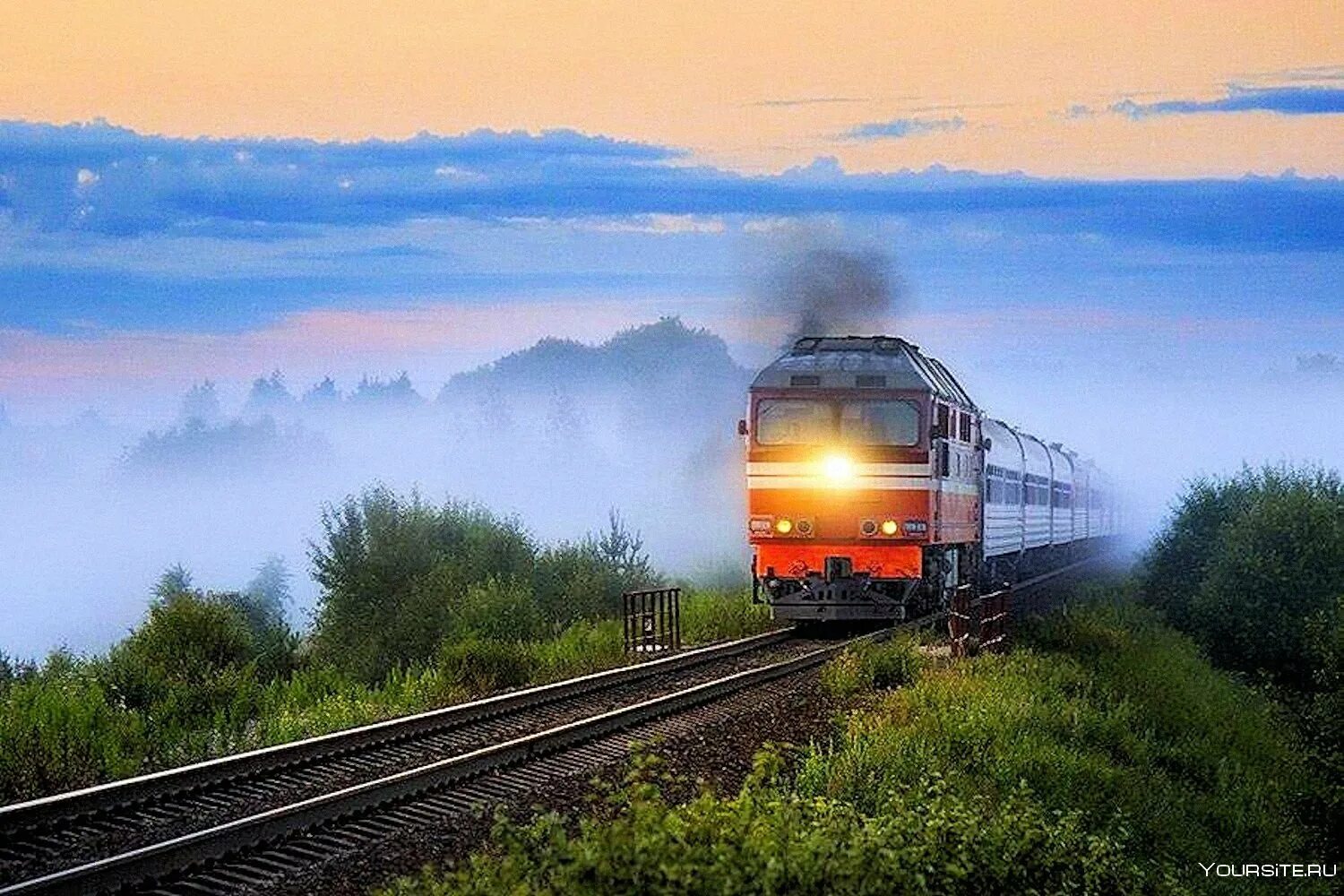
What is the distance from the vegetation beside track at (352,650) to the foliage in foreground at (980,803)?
4691 mm

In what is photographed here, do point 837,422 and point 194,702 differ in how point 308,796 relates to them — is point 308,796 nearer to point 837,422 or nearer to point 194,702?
point 194,702

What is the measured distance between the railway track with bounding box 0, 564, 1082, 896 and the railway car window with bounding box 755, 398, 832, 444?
330 inches

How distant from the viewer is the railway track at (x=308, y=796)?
994cm

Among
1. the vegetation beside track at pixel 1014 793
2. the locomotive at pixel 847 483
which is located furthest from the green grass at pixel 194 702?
the vegetation beside track at pixel 1014 793

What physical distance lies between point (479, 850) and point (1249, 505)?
41169 millimetres

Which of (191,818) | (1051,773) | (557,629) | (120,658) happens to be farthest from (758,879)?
(557,629)

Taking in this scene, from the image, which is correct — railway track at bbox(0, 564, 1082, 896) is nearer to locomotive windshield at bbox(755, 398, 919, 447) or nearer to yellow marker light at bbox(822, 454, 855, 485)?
yellow marker light at bbox(822, 454, 855, 485)

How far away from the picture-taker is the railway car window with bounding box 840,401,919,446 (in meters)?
26.3

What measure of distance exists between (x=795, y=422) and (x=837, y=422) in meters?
0.62

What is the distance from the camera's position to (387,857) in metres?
10.5

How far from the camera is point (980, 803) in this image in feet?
40.8

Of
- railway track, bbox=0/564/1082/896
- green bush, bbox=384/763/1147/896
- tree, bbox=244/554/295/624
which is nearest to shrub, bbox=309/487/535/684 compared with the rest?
railway track, bbox=0/564/1082/896

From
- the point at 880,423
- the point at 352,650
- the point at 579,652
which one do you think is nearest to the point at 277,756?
the point at 579,652

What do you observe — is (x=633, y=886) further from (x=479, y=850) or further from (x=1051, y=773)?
(x=1051, y=773)
